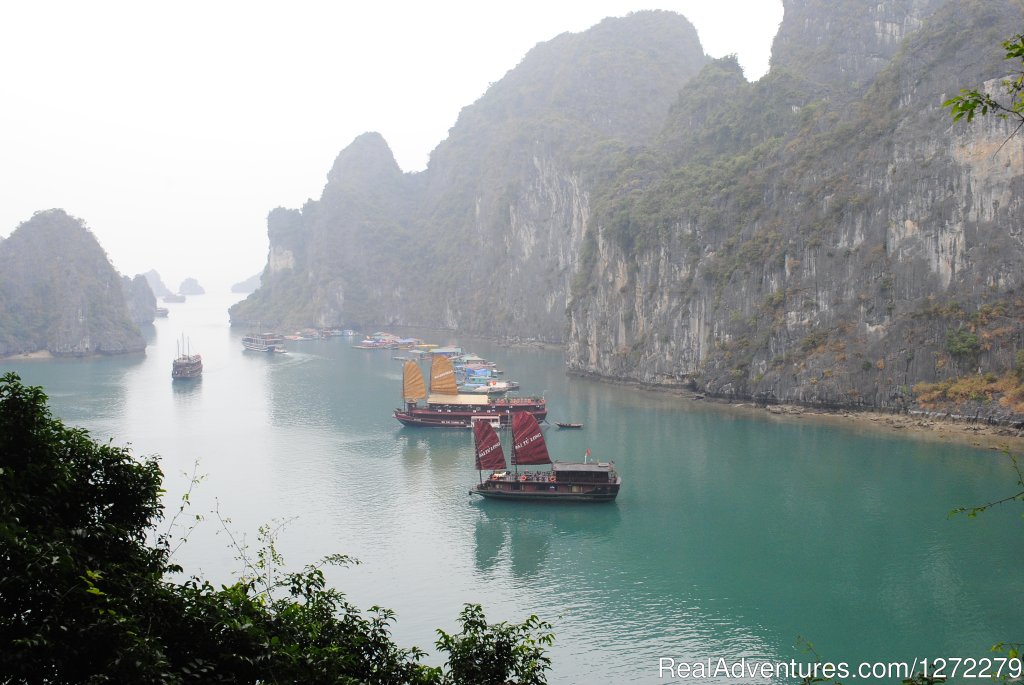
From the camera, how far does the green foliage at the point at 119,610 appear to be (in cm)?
734

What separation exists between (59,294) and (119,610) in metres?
95.2

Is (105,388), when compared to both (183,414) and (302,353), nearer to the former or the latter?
(183,414)

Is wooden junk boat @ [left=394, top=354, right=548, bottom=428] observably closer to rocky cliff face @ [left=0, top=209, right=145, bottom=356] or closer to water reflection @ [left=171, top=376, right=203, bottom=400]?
water reflection @ [left=171, top=376, right=203, bottom=400]

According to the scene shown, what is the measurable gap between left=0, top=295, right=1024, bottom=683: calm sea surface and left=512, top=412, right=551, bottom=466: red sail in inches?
86.0

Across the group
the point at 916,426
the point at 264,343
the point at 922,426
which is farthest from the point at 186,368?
the point at 922,426

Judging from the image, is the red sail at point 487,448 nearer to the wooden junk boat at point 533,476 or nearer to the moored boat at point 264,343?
the wooden junk boat at point 533,476

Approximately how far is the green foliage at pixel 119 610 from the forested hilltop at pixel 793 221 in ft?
119

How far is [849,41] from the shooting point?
65562mm

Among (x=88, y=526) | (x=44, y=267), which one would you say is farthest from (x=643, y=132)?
(x=88, y=526)

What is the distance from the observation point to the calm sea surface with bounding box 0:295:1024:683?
64.2ft

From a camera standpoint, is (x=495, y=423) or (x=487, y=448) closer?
(x=487, y=448)

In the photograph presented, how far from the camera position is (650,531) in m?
26.8

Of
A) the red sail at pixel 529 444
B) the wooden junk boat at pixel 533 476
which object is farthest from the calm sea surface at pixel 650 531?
the red sail at pixel 529 444

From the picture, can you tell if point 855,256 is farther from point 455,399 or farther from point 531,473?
point 531,473
